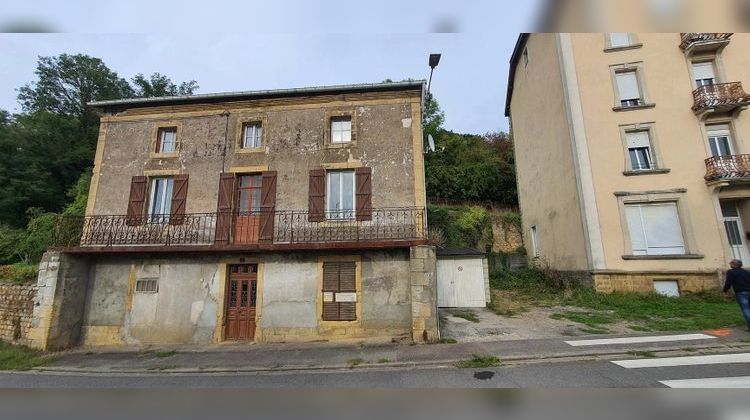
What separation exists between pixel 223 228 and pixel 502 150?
2665cm

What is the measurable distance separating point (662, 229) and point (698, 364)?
27.9 feet

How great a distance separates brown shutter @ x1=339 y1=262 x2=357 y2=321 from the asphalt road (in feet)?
7.65

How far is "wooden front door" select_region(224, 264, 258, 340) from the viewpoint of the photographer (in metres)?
9.21

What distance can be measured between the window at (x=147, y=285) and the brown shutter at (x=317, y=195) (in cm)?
495

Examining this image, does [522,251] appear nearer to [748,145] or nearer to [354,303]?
[748,145]

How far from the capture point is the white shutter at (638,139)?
12.7m

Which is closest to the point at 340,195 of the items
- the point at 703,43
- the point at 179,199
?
the point at 179,199

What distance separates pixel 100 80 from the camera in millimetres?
27516

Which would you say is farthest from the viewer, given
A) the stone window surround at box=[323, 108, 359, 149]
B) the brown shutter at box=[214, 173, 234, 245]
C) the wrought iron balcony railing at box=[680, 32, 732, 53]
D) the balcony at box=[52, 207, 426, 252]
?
the wrought iron balcony railing at box=[680, 32, 732, 53]

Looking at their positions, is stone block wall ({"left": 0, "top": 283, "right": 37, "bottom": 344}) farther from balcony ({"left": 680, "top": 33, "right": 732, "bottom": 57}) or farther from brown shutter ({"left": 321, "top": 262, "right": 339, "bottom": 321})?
balcony ({"left": 680, "top": 33, "right": 732, "bottom": 57})

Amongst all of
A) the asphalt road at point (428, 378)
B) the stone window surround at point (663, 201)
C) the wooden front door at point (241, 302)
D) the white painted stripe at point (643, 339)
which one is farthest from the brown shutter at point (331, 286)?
the stone window surround at point (663, 201)

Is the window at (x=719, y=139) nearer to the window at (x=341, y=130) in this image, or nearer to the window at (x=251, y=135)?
the window at (x=341, y=130)

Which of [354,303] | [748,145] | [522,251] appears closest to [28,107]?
[354,303]

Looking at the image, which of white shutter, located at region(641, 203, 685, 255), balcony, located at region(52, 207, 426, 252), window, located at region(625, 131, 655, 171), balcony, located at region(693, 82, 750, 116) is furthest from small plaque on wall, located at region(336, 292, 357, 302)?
balcony, located at region(693, 82, 750, 116)
